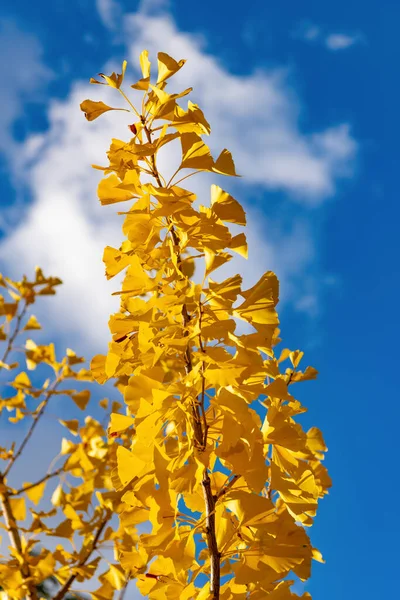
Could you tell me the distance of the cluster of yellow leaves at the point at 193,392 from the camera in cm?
92

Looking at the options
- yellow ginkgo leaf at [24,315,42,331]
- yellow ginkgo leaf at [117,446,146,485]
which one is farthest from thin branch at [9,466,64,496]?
yellow ginkgo leaf at [117,446,146,485]

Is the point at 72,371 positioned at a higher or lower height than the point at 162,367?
higher

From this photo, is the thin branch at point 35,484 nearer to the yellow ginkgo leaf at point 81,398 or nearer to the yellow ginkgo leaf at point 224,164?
the yellow ginkgo leaf at point 81,398

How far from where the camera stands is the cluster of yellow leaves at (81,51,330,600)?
0.92 meters

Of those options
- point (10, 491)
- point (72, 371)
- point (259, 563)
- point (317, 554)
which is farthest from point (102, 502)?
point (259, 563)

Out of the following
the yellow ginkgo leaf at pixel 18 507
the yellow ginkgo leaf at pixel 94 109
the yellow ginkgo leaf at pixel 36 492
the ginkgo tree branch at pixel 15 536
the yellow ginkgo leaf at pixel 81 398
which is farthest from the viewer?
the yellow ginkgo leaf at pixel 81 398

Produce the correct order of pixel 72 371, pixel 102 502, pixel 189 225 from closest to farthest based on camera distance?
pixel 189 225 → pixel 102 502 → pixel 72 371

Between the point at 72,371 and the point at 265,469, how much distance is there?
257 cm

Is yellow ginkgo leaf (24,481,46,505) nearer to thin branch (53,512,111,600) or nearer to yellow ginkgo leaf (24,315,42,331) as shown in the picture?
thin branch (53,512,111,600)

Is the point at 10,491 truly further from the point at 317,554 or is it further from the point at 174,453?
the point at 174,453

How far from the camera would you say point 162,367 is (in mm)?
974

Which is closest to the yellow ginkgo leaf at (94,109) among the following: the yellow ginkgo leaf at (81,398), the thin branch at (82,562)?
the thin branch at (82,562)

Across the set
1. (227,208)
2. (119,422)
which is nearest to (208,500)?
(119,422)

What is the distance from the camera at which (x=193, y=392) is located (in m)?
0.91
